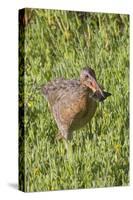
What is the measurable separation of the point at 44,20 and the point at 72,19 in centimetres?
18

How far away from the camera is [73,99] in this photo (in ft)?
14.7

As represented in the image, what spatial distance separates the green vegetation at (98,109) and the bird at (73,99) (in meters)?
0.03

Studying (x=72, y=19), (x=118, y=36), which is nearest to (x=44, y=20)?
(x=72, y=19)

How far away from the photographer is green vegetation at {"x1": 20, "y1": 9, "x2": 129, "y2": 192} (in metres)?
4.37

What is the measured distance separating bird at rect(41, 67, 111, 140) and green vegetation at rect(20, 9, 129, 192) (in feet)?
0.11

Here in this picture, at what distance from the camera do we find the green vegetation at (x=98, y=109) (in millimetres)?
4367

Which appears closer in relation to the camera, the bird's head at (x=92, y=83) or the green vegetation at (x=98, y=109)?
the green vegetation at (x=98, y=109)

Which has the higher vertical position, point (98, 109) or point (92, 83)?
point (92, 83)

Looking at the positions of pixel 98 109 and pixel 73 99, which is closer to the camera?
pixel 73 99

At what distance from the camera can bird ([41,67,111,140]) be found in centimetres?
445

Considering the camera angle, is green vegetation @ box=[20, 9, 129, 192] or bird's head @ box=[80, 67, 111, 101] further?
bird's head @ box=[80, 67, 111, 101]

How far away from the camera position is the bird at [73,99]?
445 centimetres

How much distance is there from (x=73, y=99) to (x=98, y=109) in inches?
7.4

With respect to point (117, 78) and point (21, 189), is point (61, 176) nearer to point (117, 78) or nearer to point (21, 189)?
point (21, 189)
